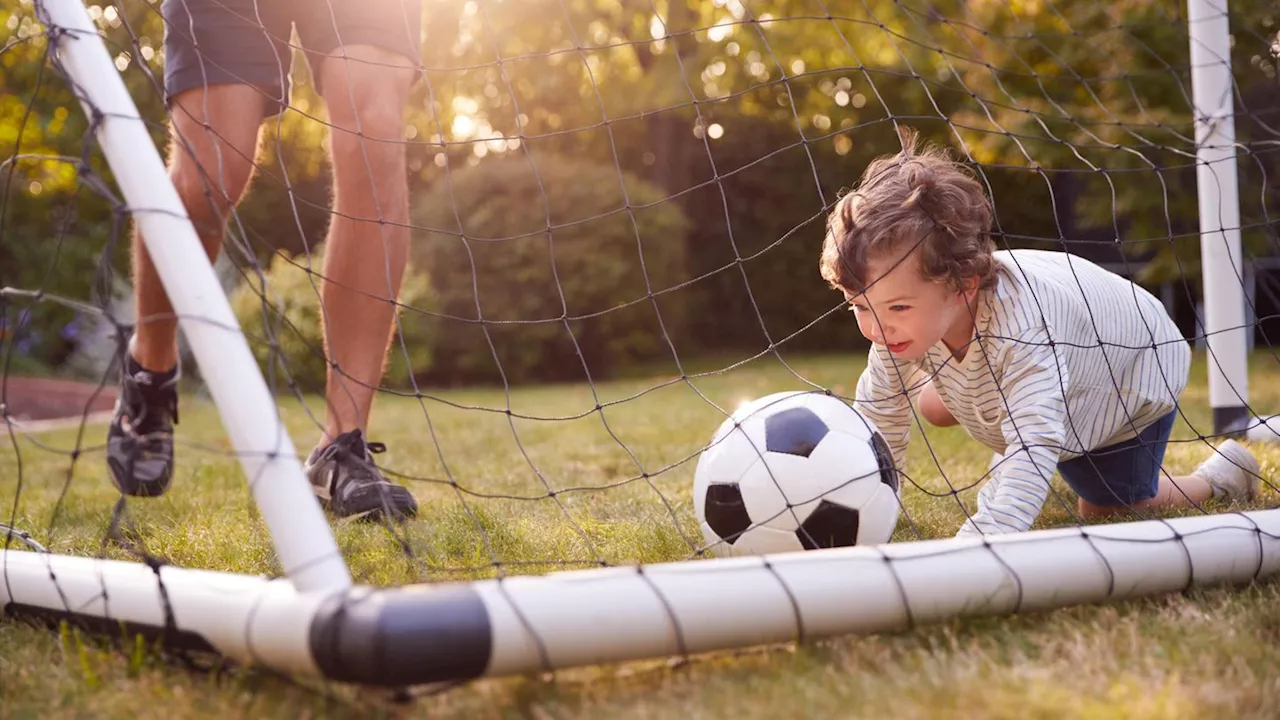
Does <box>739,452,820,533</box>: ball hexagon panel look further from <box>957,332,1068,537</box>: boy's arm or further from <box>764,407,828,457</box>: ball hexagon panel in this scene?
<box>957,332,1068,537</box>: boy's arm

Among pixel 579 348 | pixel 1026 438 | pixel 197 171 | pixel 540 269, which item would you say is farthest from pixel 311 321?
pixel 1026 438

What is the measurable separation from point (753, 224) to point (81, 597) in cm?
1118

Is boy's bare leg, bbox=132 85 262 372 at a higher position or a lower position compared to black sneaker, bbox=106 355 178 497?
higher

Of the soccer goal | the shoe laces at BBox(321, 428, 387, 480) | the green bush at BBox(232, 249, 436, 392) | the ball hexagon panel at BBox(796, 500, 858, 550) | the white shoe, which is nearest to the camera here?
the soccer goal

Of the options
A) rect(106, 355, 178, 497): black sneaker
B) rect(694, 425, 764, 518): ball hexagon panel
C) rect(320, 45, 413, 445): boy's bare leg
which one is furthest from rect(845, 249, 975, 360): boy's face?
rect(106, 355, 178, 497): black sneaker

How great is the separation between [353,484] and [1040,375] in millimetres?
1352

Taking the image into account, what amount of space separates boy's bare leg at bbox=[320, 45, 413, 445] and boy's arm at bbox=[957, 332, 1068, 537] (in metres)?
1.23

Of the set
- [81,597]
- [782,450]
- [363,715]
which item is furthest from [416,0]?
[363,715]

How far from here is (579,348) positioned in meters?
6.05

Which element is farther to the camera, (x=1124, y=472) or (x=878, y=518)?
(x=1124, y=472)

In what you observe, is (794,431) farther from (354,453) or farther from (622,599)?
(354,453)

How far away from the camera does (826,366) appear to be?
335 inches

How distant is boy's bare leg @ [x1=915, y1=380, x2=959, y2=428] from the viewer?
8.12 ft

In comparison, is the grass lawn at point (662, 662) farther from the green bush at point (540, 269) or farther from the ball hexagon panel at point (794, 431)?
the green bush at point (540, 269)
